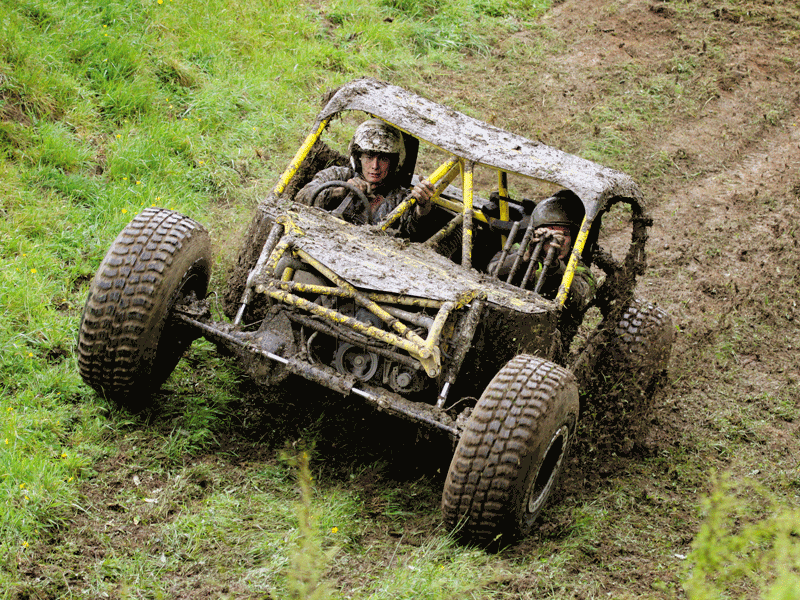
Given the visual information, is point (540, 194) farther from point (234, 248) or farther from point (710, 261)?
point (234, 248)

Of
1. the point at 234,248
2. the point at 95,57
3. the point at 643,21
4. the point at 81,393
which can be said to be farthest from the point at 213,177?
the point at 643,21

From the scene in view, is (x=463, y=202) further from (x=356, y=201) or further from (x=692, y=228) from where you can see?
(x=692, y=228)

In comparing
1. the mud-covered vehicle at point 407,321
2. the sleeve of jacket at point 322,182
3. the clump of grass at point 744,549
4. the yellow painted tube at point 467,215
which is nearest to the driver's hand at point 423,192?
the mud-covered vehicle at point 407,321

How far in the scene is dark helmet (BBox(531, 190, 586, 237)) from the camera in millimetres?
5539

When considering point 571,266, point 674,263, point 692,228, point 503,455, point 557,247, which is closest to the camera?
point 503,455

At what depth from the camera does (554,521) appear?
4.59 m

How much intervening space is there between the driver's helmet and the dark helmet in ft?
3.30

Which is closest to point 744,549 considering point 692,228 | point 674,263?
point 674,263

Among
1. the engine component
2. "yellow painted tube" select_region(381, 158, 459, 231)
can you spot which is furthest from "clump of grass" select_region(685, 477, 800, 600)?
"yellow painted tube" select_region(381, 158, 459, 231)

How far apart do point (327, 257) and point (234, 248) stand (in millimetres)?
2380

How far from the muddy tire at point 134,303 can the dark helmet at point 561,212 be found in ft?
7.11

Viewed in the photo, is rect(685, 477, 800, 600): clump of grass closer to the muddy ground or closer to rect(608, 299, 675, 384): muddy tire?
the muddy ground

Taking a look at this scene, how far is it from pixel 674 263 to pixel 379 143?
350 centimetres

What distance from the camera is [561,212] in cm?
558
